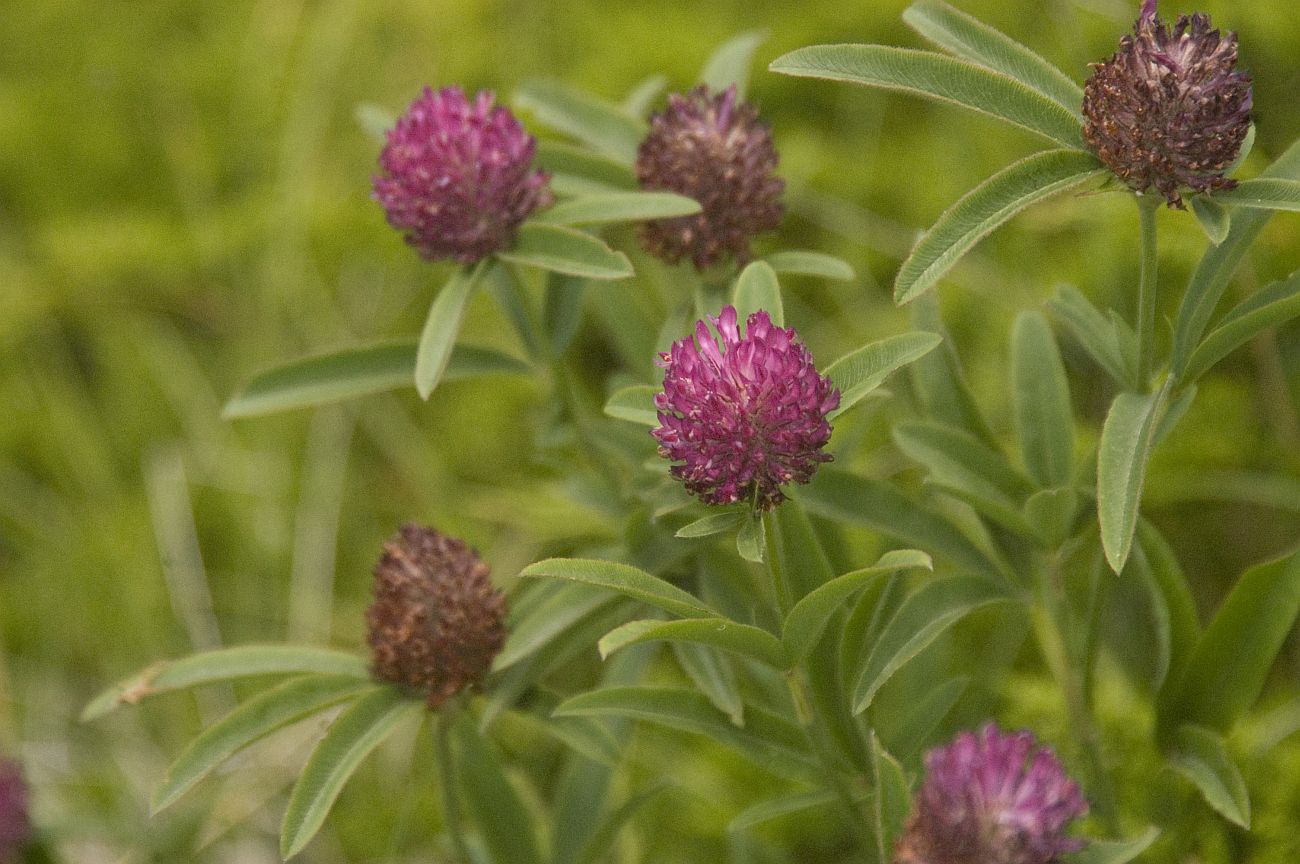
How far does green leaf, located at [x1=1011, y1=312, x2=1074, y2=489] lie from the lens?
3.58 feet

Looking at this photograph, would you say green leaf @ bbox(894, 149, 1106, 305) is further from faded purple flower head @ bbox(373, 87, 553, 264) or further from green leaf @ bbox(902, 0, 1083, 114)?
faded purple flower head @ bbox(373, 87, 553, 264)

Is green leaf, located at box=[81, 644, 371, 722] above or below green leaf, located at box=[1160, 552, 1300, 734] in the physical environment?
above

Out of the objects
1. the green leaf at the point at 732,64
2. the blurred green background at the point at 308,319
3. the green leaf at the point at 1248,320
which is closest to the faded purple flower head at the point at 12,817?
the blurred green background at the point at 308,319

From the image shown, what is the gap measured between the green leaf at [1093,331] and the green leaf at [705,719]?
34 centimetres

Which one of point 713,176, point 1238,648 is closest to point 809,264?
point 713,176

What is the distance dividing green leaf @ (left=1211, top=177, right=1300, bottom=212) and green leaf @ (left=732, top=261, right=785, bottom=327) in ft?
0.91

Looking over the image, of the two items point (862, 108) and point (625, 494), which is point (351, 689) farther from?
point (862, 108)

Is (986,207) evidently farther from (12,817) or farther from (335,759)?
(12,817)

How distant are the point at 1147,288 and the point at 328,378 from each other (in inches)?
24.9

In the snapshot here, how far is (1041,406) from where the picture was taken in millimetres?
1104

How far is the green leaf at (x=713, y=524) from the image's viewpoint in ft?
2.85

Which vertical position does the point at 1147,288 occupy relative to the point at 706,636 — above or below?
above

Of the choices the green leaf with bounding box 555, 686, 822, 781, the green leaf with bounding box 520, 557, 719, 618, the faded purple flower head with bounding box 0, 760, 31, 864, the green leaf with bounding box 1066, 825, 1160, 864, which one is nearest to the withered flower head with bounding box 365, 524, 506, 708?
the green leaf with bounding box 555, 686, 822, 781

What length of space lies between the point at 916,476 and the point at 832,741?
860mm
